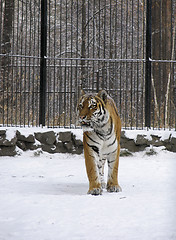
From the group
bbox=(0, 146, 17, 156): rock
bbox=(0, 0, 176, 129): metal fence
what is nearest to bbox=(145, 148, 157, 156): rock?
bbox=(0, 0, 176, 129): metal fence

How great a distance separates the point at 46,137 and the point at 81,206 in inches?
153

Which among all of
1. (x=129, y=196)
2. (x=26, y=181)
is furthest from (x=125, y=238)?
(x=26, y=181)

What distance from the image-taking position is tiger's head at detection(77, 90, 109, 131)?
4168 mm

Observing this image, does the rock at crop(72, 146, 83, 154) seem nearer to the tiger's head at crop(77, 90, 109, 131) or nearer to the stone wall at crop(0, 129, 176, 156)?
the stone wall at crop(0, 129, 176, 156)

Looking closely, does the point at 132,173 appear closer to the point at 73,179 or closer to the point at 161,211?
the point at 73,179

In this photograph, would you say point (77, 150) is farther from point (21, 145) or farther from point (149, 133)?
point (149, 133)

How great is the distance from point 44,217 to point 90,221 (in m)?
0.37

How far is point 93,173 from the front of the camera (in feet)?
14.1

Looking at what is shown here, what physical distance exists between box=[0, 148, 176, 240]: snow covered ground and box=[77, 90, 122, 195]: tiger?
195mm

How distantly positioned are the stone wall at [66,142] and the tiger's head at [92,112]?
10.2 feet

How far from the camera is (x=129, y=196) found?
4176 millimetres

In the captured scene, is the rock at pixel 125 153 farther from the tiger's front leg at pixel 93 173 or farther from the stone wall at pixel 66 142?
the tiger's front leg at pixel 93 173

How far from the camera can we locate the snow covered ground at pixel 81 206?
2.87 meters

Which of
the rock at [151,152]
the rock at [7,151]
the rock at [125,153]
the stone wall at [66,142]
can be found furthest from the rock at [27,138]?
the rock at [151,152]
